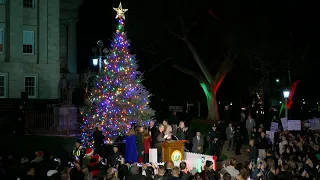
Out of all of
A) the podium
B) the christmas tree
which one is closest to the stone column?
the christmas tree

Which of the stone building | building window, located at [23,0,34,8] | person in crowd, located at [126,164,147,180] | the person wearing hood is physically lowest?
person in crowd, located at [126,164,147,180]

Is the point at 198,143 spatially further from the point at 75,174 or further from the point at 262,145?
the point at 75,174

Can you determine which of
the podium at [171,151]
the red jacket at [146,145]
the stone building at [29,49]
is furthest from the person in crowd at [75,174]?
the stone building at [29,49]

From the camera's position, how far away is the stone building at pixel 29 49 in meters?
36.9

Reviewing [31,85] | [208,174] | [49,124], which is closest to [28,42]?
[31,85]

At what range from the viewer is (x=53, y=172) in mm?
12070

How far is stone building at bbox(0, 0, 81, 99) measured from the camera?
36.9m

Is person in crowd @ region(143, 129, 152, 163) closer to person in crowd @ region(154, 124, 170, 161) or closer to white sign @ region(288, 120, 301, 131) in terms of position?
person in crowd @ region(154, 124, 170, 161)

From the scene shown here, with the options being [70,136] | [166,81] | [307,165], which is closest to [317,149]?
[307,165]

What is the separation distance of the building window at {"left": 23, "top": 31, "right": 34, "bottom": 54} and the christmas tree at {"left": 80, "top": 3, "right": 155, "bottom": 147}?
18.0 m

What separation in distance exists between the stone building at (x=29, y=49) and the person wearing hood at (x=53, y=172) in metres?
26.0

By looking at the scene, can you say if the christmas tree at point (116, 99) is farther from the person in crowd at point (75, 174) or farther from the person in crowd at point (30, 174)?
the person in crowd at point (30, 174)

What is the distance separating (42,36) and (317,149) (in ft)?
92.4

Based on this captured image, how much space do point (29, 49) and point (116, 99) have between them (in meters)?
19.4
